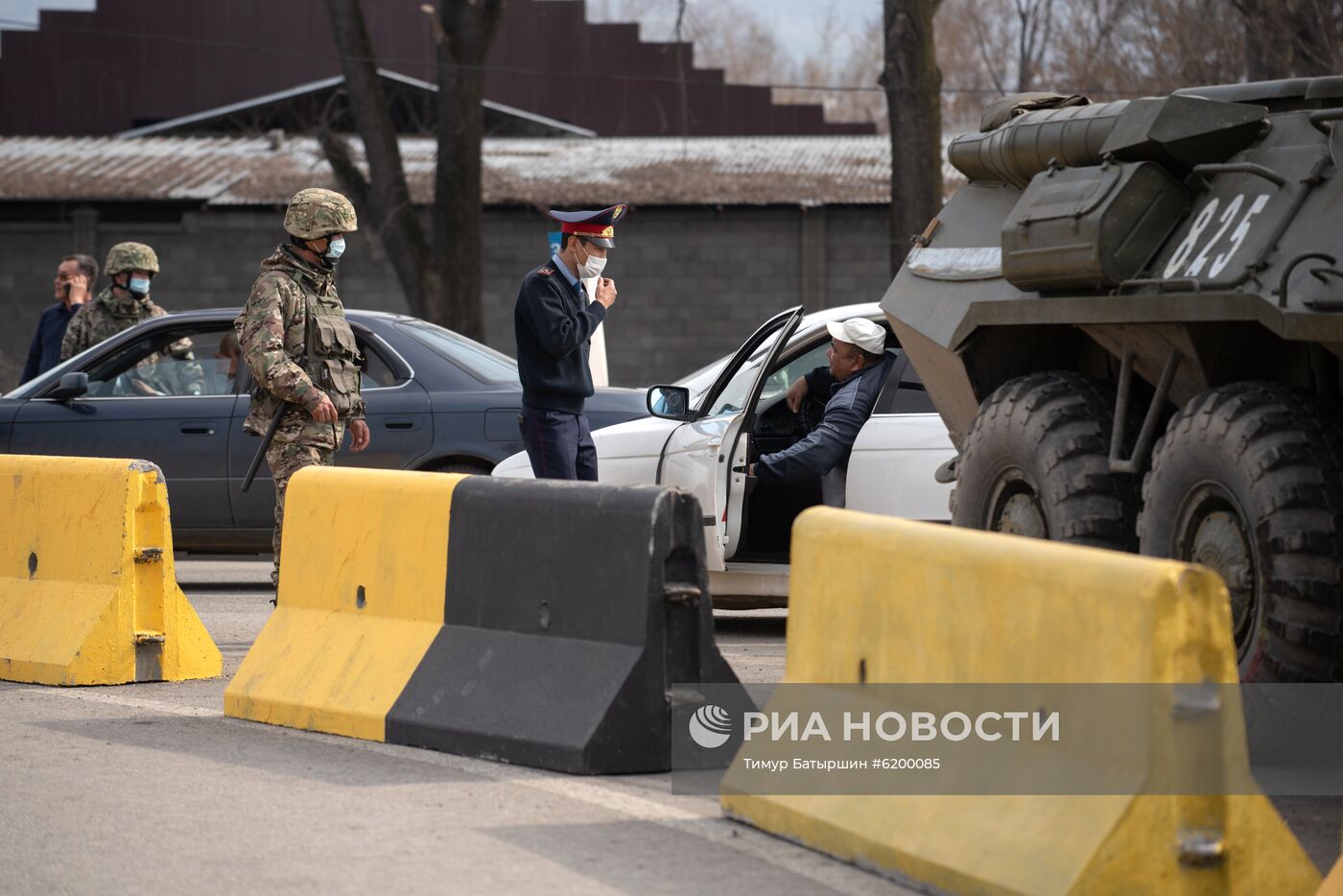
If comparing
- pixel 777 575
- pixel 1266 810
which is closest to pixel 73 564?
pixel 777 575

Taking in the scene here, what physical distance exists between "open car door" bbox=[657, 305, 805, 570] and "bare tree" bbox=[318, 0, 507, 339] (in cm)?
1045

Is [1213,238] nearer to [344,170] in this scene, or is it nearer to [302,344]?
[302,344]

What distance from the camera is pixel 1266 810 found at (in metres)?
3.77

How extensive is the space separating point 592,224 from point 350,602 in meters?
2.12

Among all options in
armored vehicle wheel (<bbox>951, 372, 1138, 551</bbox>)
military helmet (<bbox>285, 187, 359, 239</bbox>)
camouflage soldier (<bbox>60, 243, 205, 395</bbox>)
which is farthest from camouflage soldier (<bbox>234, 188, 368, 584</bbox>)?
camouflage soldier (<bbox>60, 243, 205, 395</bbox>)

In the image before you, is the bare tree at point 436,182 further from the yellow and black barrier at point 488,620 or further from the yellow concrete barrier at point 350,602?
the yellow and black barrier at point 488,620

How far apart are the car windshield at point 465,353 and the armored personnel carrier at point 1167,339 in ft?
12.0

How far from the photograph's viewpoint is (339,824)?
16.4 ft

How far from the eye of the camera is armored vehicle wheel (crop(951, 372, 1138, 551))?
20.6ft

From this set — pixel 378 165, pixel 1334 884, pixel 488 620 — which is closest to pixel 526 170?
pixel 378 165

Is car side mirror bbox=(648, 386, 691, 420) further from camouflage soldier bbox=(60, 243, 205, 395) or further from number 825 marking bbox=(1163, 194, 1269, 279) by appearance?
camouflage soldier bbox=(60, 243, 205, 395)

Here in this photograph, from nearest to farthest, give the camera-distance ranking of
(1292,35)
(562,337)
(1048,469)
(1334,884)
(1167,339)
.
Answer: (1334,884)
(1167,339)
(1048,469)
(562,337)
(1292,35)

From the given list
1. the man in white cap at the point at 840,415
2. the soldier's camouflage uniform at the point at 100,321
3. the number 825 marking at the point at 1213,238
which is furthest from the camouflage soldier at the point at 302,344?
the soldier's camouflage uniform at the point at 100,321

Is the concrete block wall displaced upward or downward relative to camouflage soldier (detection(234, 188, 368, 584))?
upward
